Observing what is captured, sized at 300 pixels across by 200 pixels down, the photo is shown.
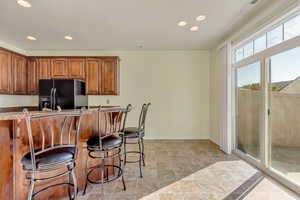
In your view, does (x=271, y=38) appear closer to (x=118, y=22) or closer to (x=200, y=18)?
(x=200, y=18)

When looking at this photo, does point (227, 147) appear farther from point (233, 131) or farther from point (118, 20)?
point (118, 20)

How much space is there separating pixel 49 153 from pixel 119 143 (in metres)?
0.83

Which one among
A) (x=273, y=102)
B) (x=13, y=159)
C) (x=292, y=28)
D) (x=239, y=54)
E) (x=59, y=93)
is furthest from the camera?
(x=59, y=93)

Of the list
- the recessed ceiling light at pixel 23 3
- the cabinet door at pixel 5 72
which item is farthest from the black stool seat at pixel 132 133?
the cabinet door at pixel 5 72

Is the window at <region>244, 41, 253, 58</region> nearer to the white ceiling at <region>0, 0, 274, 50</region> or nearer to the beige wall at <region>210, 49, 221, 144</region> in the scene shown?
the white ceiling at <region>0, 0, 274, 50</region>

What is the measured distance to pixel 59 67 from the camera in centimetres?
432

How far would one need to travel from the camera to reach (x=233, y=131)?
355 centimetres

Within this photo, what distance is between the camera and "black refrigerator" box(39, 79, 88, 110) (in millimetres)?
3822

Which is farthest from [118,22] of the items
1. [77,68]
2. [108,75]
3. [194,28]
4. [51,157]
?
[51,157]

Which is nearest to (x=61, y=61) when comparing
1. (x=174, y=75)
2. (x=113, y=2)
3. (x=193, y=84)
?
(x=113, y=2)

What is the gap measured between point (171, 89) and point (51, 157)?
3.76 metres

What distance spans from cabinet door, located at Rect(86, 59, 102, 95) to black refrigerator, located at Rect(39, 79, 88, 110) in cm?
43

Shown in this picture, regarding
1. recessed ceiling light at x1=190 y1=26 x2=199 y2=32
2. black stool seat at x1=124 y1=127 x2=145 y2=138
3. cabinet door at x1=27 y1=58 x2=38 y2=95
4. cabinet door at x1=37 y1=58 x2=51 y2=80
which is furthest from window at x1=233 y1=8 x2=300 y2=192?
cabinet door at x1=27 y1=58 x2=38 y2=95

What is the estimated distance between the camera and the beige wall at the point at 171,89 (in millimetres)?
4684
